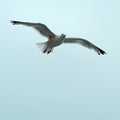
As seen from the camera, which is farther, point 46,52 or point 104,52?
point 104,52

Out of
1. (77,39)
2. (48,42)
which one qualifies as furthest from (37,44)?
(77,39)

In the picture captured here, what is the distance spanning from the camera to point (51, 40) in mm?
19359

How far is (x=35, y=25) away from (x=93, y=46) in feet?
7.50

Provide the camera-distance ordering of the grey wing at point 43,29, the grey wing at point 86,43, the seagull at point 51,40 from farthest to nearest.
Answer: the grey wing at point 86,43
the grey wing at point 43,29
the seagull at point 51,40

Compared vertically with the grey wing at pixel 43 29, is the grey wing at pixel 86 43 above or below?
above

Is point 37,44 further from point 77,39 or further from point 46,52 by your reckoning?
point 77,39

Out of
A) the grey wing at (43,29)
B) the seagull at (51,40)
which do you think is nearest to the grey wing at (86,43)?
the seagull at (51,40)

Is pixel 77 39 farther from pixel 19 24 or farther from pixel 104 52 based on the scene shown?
pixel 19 24

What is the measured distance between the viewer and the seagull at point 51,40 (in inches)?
749

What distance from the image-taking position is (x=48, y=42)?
1941 cm

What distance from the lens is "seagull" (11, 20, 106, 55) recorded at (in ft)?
62.4

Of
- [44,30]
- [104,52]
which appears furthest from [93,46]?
[44,30]

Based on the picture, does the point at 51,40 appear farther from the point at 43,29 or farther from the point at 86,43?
the point at 86,43

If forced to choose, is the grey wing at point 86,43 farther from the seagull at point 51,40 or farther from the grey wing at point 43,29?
the grey wing at point 43,29
